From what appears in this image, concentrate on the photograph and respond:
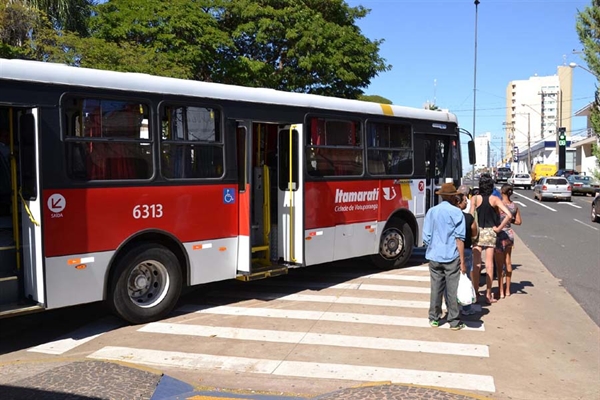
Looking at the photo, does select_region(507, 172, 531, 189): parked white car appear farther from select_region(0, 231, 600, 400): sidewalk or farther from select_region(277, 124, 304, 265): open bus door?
select_region(0, 231, 600, 400): sidewalk

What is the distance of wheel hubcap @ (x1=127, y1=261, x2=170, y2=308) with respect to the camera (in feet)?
23.1

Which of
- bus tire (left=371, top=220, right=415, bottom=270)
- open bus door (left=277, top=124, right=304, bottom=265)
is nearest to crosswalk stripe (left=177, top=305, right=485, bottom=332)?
open bus door (left=277, top=124, right=304, bottom=265)

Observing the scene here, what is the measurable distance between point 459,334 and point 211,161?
3920 mm

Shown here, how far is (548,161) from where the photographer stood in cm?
9188

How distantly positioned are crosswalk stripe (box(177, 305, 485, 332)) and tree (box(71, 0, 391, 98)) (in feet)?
42.9

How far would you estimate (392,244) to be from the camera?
35.8ft

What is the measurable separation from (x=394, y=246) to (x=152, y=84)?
587 centimetres

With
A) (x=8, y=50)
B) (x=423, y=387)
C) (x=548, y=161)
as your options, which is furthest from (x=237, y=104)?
(x=548, y=161)

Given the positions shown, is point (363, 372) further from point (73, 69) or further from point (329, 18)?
point (329, 18)

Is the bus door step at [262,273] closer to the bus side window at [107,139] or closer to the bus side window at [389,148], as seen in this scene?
the bus side window at [107,139]

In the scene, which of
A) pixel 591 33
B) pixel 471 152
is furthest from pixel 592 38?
pixel 471 152

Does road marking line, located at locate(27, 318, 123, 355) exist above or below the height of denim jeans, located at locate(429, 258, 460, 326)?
below

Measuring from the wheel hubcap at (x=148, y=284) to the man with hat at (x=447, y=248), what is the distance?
11.1 ft

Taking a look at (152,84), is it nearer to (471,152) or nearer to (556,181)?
(471,152)
